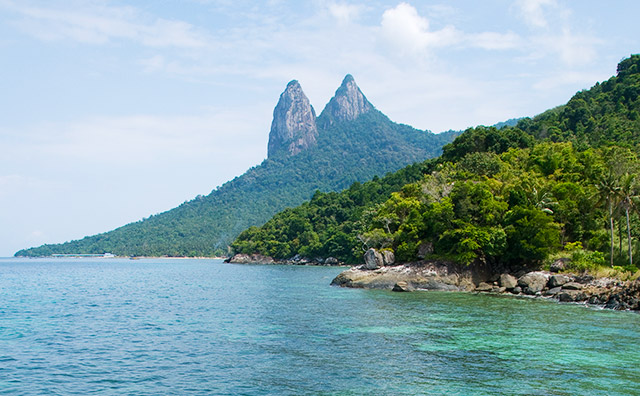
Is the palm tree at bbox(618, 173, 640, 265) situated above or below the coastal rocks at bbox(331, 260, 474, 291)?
above

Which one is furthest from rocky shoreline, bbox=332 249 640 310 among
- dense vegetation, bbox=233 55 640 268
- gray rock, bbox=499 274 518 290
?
dense vegetation, bbox=233 55 640 268

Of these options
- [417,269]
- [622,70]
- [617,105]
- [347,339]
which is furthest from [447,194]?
[622,70]

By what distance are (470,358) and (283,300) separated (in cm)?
2890

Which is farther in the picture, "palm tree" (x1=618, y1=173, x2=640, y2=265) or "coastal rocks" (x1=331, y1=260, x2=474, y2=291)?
"coastal rocks" (x1=331, y1=260, x2=474, y2=291)

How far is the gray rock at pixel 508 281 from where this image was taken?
5616cm

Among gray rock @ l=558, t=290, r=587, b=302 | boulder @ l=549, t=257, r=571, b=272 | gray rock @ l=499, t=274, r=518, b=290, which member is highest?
boulder @ l=549, t=257, r=571, b=272

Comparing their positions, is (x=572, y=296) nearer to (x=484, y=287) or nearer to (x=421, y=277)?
(x=484, y=287)

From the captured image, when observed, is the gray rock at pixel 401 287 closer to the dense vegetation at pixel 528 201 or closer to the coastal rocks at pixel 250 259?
the dense vegetation at pixel 528 201

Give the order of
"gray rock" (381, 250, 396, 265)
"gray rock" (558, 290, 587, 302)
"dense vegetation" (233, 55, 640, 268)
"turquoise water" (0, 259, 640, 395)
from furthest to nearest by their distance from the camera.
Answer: "gray rock" (381, 250, 396, 265) < "dense vegetation" (233, 55, 640, 268) < "gray rock" (558, 290, 587, 302) < "turquoise water" (0, 259, 640, 395)

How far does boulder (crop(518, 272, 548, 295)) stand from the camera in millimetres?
53188

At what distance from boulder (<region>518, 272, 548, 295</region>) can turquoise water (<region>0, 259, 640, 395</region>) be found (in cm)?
709

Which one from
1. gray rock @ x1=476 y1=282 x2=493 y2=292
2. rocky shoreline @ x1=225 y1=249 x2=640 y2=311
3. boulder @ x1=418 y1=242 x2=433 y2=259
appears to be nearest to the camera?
rocky shoreline @ x1=225 y1=249 x2=640 y2=311

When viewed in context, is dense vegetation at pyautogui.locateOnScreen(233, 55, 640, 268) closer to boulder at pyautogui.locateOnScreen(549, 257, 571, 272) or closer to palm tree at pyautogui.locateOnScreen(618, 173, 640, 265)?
palm tree at pyautogui.locateOnScreen(618, 173, 640, 265)

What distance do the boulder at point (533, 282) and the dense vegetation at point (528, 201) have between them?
386cm
